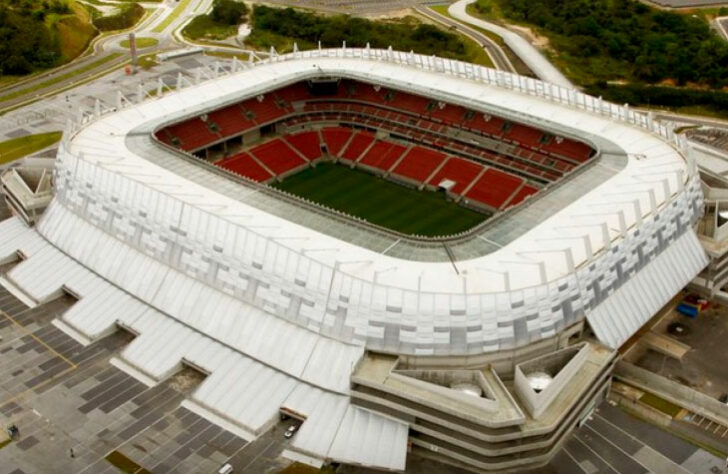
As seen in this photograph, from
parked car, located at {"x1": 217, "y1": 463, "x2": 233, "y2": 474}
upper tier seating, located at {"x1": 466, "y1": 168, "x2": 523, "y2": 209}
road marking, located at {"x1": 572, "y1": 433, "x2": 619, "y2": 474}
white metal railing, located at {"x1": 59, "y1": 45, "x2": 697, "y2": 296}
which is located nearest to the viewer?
parked car, located at {"x1": 217, "y1": 463, "x2": 233, "y2": 474}

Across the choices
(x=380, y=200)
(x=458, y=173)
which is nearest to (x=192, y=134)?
(x=380, y=200)

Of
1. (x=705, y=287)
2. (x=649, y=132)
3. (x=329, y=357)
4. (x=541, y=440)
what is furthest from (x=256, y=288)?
(x=649, y=132)

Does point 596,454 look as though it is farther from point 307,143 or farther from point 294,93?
point 294,93

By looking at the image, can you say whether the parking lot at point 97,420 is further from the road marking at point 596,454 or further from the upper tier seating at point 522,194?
the upper tier seating at point 522,194

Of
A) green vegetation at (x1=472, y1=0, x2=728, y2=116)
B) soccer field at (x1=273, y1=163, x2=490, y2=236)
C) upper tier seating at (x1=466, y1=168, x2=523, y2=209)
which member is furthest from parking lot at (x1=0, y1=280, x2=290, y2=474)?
green vegetation at (x1=472, y1=0, x2=728, y2=116)

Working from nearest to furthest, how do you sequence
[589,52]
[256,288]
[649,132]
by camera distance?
1. [256,288]
2. [649,132]
3. [589,52]

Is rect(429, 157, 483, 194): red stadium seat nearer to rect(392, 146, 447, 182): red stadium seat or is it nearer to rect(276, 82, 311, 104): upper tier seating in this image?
rect(392, 146, 447, 182): red stadium seat

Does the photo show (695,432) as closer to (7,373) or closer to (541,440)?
(541,440)
